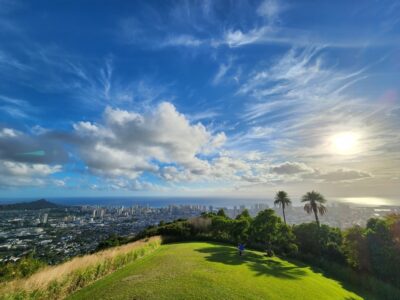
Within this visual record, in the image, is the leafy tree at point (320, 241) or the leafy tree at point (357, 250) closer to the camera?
the leafy tree at point (357, 250)

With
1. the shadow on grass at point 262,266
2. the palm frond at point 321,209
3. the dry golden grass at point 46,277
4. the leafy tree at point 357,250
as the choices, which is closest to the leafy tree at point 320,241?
the leafy tree at point 357,250

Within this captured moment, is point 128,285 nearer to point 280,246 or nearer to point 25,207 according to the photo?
point 280,246

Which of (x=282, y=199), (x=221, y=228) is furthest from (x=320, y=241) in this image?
(x=282, y=199)

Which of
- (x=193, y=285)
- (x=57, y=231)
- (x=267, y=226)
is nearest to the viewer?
(x=193, y=285)

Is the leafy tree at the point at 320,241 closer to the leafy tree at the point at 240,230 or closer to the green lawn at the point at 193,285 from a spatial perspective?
the leafy tree at the point at 240,230

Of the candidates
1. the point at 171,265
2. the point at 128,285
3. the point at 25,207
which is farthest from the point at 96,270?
the point at 25,207

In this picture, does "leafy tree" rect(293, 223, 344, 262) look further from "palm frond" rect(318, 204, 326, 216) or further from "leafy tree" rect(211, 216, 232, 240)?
"leafy tree" rect(211, 216, 232, 240)

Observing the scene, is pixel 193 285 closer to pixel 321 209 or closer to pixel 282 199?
pixel 321 209

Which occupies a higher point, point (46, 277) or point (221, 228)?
point (46, 277)

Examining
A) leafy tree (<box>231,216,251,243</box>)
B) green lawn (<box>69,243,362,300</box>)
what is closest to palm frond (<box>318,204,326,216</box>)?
leafy tree (<box>231,216,251,243</box>)
